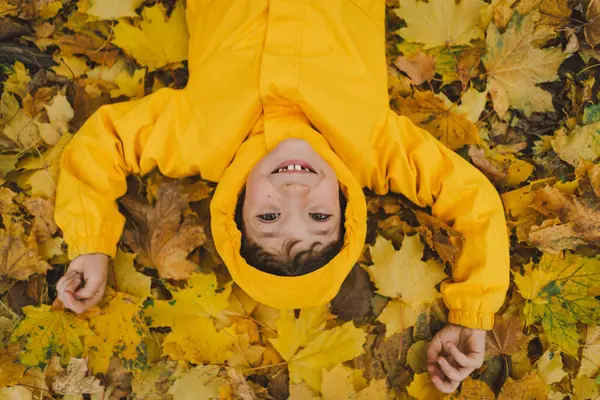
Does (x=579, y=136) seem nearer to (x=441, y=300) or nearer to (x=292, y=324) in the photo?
(x=441, y=300)

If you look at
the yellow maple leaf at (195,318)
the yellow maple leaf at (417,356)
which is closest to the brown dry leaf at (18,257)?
the yellow maple leaf at (195,318)

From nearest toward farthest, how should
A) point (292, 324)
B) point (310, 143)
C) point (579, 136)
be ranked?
point (310, 143), point (292, 324), point (579, 136)

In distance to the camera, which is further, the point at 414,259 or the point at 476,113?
the point at 476,113

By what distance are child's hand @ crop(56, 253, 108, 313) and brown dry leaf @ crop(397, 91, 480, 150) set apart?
128cm

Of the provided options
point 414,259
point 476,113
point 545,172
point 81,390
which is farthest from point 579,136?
point 81,390

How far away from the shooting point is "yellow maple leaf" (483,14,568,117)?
2006 millimetres

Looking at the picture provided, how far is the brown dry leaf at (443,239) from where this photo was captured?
6.07 ft

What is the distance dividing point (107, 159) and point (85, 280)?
0.43 m

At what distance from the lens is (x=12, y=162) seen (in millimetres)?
1972

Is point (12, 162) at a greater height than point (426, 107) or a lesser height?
lesser

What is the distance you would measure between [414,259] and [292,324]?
49 cm

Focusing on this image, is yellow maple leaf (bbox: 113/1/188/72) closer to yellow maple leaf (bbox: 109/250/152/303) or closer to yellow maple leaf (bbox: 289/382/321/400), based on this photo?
yellow maple leaf (bbox: 109/250/152/303)

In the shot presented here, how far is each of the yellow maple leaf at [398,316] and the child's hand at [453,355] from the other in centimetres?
10

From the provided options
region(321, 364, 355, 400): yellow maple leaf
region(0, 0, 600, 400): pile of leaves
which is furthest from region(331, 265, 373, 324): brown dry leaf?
region(321, 364, 355, 400): yellow maple leaf
